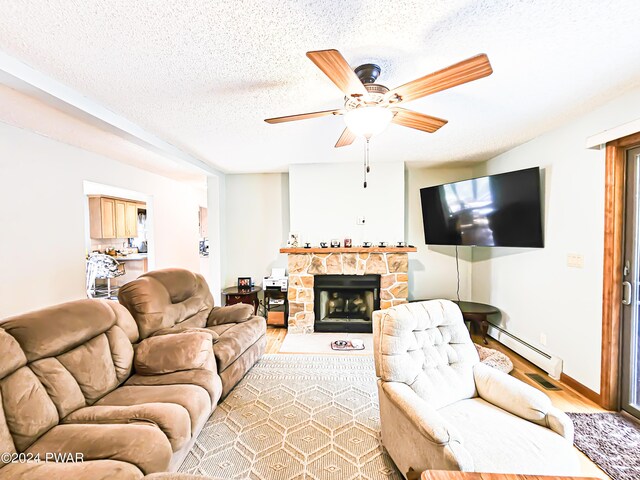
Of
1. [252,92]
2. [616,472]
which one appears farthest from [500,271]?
[252,92]

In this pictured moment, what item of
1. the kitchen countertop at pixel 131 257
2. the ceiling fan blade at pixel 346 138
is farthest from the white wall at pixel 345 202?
the kitchen countertop at pixel 131 257

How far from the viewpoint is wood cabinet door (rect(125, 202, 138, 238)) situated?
265 inches

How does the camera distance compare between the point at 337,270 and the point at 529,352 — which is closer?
the point at 529,352

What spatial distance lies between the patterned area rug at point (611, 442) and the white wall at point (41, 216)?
15.2 feet

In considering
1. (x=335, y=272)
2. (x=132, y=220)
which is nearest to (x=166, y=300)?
(x=335, y=272)

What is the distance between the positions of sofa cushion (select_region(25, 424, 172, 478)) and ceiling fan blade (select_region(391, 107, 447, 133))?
223cm

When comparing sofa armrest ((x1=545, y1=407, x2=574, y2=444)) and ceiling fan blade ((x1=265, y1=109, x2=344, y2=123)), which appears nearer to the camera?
sofa armrest ((x1=545, y1=407, x2=574, y2=444))

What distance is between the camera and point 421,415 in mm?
1429

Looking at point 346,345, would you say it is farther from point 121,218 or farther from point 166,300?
point 121,218

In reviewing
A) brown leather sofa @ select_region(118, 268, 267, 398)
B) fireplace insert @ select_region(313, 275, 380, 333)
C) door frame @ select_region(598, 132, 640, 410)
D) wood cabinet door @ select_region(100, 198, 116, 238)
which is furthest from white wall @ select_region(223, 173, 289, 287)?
door frame @ select_region(598, 132, 640, 410)

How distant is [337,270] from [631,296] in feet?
9.68

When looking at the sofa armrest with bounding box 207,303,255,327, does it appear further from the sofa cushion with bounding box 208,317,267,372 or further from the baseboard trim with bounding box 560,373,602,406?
the baseboard trim with bounding box 560,373,602,406

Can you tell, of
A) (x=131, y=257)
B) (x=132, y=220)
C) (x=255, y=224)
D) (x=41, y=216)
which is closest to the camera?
(x=41, y=216)

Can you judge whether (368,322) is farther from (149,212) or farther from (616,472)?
(149,212)
